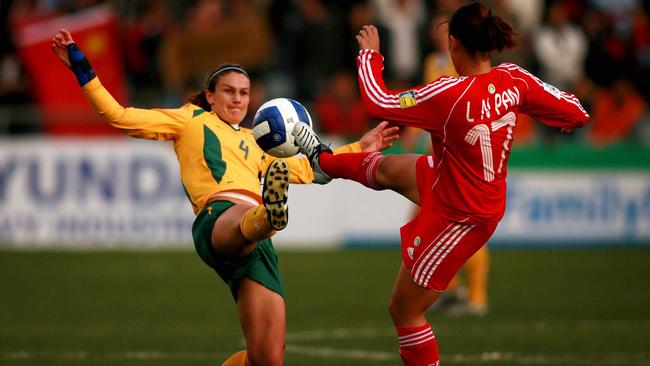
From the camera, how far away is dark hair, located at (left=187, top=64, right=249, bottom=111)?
813cm

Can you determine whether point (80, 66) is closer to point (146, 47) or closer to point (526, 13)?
point (146, 47)

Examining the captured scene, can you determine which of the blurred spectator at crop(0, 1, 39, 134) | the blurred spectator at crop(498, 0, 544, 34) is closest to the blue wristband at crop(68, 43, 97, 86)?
the blurred spectator at crop(0, 1, 39, 134)

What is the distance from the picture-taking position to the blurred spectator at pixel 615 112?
19.2 metres

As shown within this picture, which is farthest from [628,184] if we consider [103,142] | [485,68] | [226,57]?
[485,68]

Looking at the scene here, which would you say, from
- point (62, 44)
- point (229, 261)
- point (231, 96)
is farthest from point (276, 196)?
point (62, 44)

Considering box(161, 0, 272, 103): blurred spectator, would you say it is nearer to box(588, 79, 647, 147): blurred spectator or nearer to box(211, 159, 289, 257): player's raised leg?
box(588, 79, 647, 147): blurred spectator

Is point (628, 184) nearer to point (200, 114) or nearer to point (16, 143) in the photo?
point (16, 143)


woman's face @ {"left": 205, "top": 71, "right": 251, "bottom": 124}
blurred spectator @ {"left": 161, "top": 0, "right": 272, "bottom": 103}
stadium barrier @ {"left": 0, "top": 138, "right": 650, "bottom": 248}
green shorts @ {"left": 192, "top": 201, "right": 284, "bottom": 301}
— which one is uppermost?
blurred spectator @ {"left": 161, "top": 0, "right": 272, "bottom": 103}

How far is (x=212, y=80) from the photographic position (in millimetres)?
8172

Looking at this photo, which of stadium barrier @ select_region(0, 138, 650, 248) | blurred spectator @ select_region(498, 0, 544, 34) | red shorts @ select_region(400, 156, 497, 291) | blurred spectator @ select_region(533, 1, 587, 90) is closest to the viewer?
red shorts @ select_region(400, 156, 497, 291)

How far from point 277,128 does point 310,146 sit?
30cm

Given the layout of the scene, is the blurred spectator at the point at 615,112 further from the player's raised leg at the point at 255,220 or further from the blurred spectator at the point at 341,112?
the player's raised leg at the point at 255,220

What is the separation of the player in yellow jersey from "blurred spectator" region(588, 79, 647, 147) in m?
11.7

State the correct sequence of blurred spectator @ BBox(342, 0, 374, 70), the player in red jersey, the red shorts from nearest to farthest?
1. the player in red jersey
2. the red shorts
3. blurred spectator @ BBox(342, 0, 374, 70)
